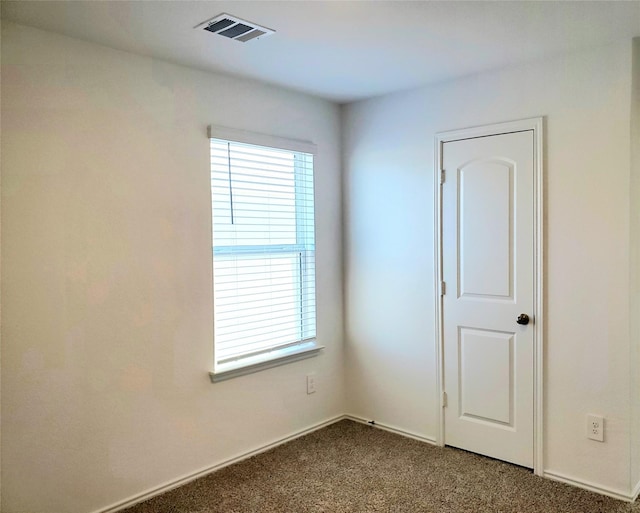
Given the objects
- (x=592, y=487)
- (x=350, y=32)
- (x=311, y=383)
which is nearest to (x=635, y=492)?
(x=592, y=487)

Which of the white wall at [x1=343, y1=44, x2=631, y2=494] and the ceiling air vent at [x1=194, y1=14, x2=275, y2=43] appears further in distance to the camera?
the white wall at [x1=343, y1=44, x2=631, y2=494]

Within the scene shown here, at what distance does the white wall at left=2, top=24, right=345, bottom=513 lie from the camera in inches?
93.7

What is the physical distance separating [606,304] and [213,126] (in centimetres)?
234

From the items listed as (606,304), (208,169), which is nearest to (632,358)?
(606,304)

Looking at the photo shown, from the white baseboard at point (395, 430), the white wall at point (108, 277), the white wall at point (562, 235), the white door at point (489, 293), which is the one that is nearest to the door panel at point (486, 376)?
the white door at point (489, 293)

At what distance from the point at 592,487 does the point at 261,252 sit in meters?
2.28

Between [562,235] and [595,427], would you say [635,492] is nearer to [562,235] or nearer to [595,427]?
[595,427]

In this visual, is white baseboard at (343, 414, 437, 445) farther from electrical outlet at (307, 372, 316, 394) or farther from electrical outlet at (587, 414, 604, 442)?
electrical outlet at (587, 414, 604, 442)

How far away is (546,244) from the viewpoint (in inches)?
117

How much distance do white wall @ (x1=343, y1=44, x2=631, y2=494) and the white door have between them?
0.11 metres

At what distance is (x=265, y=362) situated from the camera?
3379mm

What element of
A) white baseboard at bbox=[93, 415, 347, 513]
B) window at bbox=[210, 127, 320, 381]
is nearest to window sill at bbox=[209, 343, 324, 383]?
window at bbox=[210, 127, 320, 381]

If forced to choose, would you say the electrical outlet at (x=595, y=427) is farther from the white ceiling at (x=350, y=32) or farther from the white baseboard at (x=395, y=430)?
the white ceiling at (x=350, y=32)

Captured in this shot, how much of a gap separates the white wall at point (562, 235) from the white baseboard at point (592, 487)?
0.05ft
